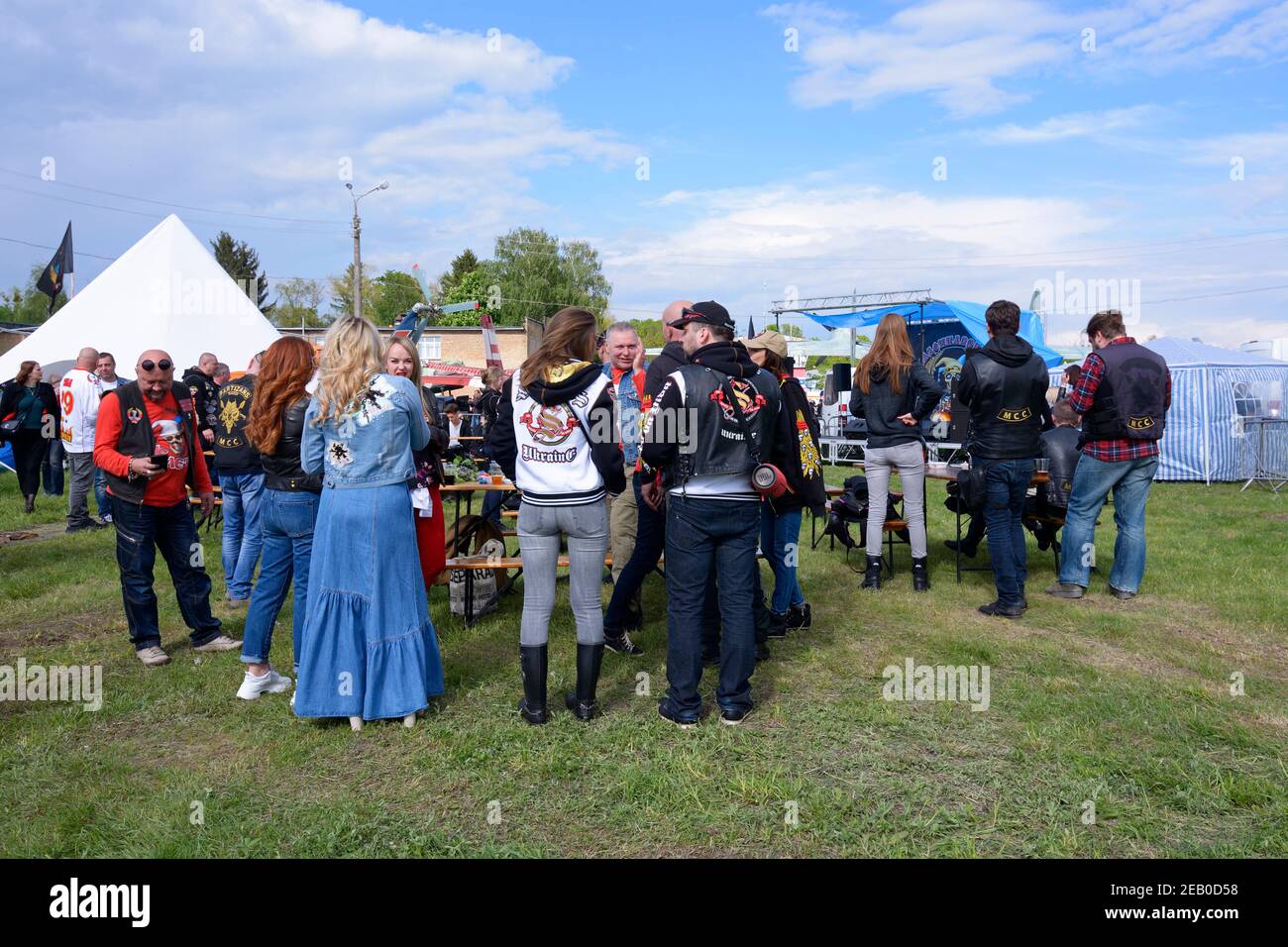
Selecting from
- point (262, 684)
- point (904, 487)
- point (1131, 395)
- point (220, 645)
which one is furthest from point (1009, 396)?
point (220, 645)

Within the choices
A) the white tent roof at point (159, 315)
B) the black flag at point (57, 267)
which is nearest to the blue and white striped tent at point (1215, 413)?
the white tent roof at point (159, 315)

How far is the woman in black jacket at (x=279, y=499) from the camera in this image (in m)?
4.41

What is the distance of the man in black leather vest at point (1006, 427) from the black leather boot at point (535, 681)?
11.8 feet

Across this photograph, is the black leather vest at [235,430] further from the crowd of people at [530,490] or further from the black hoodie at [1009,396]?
the black hoodie at [1009,396]

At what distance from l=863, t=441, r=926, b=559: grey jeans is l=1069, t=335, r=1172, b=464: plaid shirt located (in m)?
1.18

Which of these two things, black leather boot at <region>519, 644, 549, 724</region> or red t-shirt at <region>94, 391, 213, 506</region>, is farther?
red t-shirt at <region>94, 391, 213, 506</region>

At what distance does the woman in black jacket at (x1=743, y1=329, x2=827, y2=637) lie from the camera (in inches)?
215

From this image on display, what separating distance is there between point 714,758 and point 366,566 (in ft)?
5.92

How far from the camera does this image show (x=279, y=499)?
4.52 meters

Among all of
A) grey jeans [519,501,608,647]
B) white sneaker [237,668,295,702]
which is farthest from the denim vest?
white sneaker [237,668,295,702]

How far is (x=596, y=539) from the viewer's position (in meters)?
4.17

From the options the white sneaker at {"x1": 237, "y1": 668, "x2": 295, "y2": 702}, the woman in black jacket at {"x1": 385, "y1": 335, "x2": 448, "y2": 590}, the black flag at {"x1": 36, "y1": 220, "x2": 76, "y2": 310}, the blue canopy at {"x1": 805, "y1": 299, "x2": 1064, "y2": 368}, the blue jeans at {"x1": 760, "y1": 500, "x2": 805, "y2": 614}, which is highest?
the black flag at {"x1": 36, "y1": 220, "x2": 76, "y2": 310}

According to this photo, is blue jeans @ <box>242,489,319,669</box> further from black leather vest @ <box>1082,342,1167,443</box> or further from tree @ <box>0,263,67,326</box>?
Result: tree @ <box>0,263,67,326</box>
